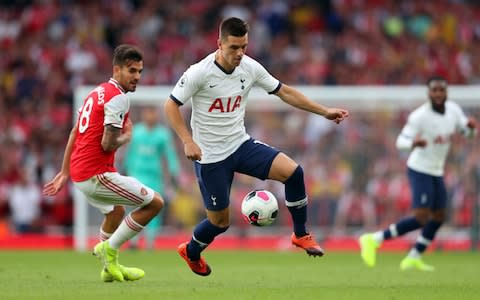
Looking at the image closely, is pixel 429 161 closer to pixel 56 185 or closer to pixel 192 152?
pixel 192 152

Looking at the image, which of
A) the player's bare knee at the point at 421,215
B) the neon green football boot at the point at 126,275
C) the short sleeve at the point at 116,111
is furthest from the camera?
the player's bare knee at the point at 421,215

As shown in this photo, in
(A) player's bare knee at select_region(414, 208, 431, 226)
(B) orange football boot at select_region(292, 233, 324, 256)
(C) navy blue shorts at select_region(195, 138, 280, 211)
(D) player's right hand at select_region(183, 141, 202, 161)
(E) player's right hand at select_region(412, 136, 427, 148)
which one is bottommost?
(A) player's bare knee at select_region(414, 208, 431, 226)

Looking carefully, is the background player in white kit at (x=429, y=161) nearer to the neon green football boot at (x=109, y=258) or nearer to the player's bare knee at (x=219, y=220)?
the player's bare knee at (x=219, y=220)

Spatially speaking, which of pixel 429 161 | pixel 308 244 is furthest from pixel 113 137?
pixel 429 161

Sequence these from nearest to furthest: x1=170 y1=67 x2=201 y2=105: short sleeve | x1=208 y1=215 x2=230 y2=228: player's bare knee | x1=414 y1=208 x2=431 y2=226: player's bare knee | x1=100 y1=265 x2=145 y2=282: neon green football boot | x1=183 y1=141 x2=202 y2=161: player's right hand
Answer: x1=183 y1=141 x2=202 y2=161: player's right hand
x1=170 y1=67 x2=201 y2=105: short sleeve
x1=100 y1=265 x2=145 y2=282: neon green football boot
x1=208 y1=215 x2=230 y2=228: player's bare knee
x1=414 y1=208 x2=431 y2=226: player's bare knee

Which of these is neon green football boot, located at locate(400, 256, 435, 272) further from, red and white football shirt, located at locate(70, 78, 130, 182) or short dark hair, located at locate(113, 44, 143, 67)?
short dark hair, located at locate(113, 44, 143, 67)

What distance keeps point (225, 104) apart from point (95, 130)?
1.29 meters

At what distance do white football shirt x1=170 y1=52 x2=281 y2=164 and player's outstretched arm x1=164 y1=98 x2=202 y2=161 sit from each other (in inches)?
3.5

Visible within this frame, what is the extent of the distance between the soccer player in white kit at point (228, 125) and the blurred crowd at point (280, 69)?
981 centimetres

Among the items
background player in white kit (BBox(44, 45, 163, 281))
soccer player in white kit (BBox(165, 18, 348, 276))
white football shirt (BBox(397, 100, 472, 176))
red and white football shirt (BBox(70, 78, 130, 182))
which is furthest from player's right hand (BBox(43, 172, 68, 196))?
white football shirt (BBox(397, 100, 472, 176))

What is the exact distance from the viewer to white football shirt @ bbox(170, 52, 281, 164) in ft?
36.2

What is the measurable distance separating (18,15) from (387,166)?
412 inches

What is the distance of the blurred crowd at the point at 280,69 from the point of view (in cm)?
2131

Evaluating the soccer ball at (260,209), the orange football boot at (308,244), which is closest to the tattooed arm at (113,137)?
the soccer ball at (260,209)
